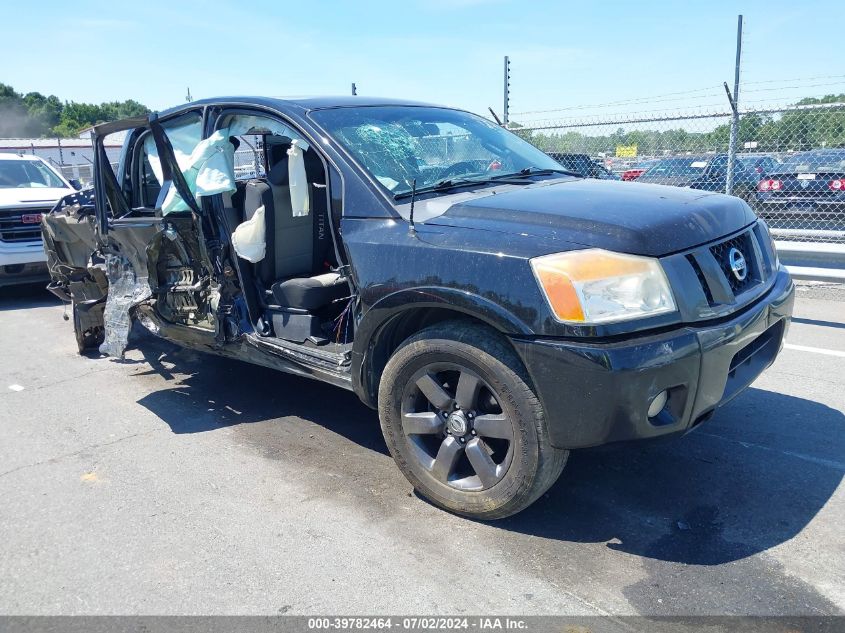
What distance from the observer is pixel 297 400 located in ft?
16.3

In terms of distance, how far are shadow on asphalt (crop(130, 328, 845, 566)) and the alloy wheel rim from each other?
31cm

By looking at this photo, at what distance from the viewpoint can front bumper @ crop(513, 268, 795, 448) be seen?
8.75 ft

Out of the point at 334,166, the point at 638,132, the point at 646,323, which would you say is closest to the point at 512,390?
the point at 646,323

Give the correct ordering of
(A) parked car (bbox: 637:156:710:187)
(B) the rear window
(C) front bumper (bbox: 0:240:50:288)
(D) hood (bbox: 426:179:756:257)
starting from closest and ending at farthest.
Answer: (D) hood (bbox: 426:179:756:257) < (C) front bumper (bbox: 0:240:50:288) < (A) parked car (bbox: 637:156:710:187) < (B) the rear window

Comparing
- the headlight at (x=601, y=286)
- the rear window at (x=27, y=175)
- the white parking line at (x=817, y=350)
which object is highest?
the rear window at (x=27, y=175)

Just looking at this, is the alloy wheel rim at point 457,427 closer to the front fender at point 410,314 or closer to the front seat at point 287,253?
the front fender at point 410,314

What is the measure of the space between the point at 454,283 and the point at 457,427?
25.7 inches

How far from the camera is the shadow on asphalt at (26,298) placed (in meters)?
8.97

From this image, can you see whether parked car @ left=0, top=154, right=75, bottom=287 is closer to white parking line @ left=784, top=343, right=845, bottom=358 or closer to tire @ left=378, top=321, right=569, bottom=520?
tire @ left=378, top=321, right=569, bottom=520

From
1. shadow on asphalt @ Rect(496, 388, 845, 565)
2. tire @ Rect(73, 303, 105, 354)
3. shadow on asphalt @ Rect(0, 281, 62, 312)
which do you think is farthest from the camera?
shadow on asphalt @ Rect(0, 281, 62, 312)

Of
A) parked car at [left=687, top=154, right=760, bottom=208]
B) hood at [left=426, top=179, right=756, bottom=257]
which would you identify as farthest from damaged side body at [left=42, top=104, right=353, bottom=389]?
parked car at [left=687, top=154, right=760, bottom=208]

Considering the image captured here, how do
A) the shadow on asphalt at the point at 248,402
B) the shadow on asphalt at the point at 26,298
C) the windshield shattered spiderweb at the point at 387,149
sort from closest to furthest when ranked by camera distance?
the windshield shattered spiderweb at the point at 387,149 → the shadow on asphalt at the point at 248,402 → the shadow on asphalt at the point at 26,298

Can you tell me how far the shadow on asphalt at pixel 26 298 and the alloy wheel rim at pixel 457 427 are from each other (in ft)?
24.0

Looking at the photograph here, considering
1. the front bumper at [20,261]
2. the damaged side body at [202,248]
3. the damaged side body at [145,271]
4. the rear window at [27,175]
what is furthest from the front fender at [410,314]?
the rear window at [27,175]
